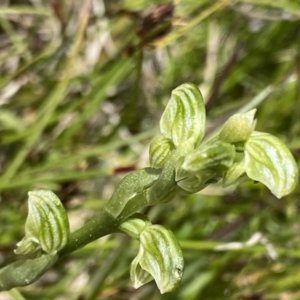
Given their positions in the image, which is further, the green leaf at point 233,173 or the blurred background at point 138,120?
the blurred background at point 138,120

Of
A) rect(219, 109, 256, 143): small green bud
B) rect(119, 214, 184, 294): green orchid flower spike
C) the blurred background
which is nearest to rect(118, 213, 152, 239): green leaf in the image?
rect(119, 214, 184, 294): green orchid flower spike

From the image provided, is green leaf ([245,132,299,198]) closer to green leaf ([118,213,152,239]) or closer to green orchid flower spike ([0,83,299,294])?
green orchid flower spike ([0,83,299,294])

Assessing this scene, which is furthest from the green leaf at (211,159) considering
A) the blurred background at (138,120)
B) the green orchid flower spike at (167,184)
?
the blurred background at (138,120)

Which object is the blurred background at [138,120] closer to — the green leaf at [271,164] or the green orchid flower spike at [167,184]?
the green orchid flower spike at [167,184]

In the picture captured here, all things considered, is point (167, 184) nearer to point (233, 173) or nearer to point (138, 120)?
point (233, 173)

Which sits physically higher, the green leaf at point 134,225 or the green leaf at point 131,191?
the green leaf at point 131,191

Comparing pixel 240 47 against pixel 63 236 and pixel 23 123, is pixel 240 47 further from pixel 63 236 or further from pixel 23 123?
pixel 63 236
